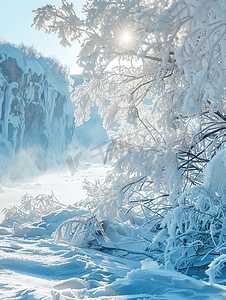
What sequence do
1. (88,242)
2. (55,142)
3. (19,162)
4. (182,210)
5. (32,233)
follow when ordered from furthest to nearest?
(55,142) < (19,162) < (32,233) < (88,242) < (182,210)

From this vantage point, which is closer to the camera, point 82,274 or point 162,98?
point 82,274

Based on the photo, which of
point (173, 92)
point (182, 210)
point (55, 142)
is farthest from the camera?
point (55, 142)

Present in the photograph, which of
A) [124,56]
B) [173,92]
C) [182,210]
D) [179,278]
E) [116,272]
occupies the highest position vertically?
[124,56]

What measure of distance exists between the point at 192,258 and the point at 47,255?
4.96 feet

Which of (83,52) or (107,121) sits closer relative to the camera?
(83,52)

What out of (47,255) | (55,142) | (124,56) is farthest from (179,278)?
(55,142)

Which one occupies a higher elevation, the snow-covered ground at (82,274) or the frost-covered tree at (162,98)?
the frost-covered tree at (162,98)

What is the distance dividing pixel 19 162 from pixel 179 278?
16.4 meters

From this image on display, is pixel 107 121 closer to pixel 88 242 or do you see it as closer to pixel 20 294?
pixel 88 242

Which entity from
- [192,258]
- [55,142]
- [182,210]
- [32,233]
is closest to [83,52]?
[182,210]

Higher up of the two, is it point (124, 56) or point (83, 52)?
point (124, 56)

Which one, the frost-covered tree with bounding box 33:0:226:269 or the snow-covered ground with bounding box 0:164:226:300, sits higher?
the frost-covered tree with bounding box 33:0:226:269

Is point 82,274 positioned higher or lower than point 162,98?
lower

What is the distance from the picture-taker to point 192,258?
2.39 metres
